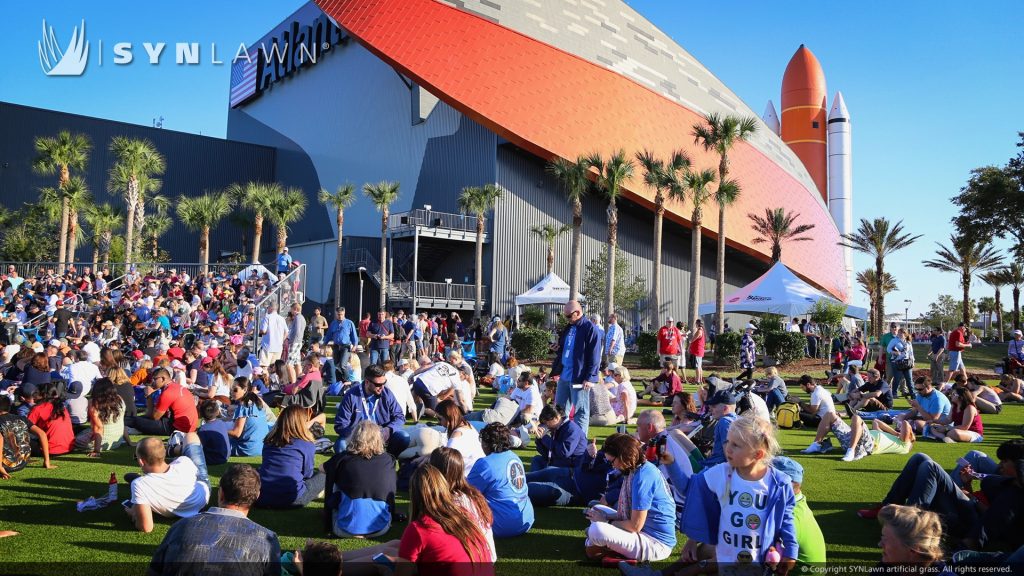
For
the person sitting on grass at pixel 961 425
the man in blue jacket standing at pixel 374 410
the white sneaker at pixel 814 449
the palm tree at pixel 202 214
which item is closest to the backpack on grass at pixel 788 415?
the person sitting on grass at pixel 961 425

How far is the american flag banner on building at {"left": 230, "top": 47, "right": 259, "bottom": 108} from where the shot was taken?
48866 mm

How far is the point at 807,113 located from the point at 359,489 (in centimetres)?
5912

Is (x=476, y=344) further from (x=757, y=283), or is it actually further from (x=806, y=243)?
(x=806, y=243)

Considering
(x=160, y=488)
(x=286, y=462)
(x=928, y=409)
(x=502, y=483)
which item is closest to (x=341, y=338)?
(x=286, y=462)

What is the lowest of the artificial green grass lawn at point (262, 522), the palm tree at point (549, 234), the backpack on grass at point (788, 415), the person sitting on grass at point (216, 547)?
the artificial green grass lawn at point (262, 522)

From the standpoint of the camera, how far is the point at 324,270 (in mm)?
34562

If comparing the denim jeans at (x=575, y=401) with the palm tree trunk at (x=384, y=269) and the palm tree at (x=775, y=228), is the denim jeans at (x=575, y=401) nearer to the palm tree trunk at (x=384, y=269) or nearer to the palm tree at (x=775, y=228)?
the palm tree trunk at (x=384, y=269)

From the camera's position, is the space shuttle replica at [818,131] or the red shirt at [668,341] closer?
the red shirt at [668,341]

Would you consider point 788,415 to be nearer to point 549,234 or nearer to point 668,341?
point 668,341

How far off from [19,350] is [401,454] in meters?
9.47

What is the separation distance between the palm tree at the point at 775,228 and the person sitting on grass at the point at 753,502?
114 feet

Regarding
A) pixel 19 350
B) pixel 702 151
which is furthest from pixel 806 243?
pixel 19 350

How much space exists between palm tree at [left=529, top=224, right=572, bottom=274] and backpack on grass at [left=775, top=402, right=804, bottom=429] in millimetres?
23496

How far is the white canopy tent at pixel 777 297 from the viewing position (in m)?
22.7
